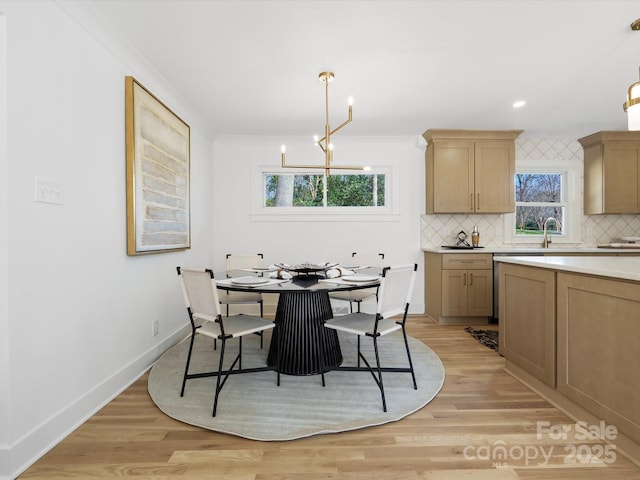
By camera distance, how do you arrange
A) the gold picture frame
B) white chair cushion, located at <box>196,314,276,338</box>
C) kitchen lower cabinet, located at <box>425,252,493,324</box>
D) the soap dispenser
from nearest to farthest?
white chair cushion, located at <box>196,314,276,338</box> → the gold picture frame → kitchen lower cabinet, located at <box>425,252,493,324</box> → the soap dispenser

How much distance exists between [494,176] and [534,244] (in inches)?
48.3

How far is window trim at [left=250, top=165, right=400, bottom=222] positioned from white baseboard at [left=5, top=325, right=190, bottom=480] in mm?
2450

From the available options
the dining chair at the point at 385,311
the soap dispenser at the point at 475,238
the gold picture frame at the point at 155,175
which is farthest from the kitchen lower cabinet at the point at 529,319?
the gold picture frame at the point at 155,175

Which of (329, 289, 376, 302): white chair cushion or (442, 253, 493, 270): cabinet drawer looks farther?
(442, 253, 493, 270): cabinet drawer

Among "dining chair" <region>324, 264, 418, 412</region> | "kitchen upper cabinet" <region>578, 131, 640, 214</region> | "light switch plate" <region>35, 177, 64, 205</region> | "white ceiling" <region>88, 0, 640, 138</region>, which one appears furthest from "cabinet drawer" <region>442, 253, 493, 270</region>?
"light switch plate" <region>35, 177, 64, 205</region>

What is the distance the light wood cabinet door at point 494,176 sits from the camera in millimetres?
4277

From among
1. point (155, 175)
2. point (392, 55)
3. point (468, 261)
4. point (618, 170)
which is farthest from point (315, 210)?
point (618, 170)

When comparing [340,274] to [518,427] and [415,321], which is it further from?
[415,321]

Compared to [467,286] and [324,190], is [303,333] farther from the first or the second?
[324,190]

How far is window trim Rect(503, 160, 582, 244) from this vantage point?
4.67 m

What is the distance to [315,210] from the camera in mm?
4668

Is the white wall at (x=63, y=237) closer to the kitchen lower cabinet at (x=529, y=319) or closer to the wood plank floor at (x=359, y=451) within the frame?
the wood plank floor at (x=359, y=451)

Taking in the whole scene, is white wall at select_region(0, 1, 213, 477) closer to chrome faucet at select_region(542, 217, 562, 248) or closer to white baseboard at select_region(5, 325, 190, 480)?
white baseboard at select_region(5, 325, 190, 480)

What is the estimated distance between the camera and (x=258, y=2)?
196 cm
